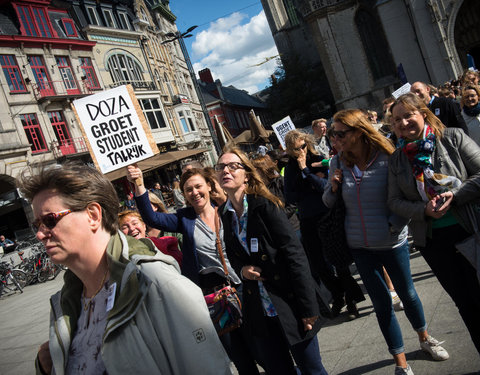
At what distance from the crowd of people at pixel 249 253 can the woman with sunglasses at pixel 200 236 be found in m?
0.01

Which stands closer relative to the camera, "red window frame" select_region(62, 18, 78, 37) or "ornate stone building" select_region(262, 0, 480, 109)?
"ornate stone building" select_region(262, 0, 480, 109)

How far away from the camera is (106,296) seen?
5.61ft

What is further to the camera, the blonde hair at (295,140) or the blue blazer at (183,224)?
the blonde hair at (295,140)

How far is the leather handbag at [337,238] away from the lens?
332 centimetres

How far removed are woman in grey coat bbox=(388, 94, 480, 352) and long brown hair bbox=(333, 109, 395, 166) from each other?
0.70ft

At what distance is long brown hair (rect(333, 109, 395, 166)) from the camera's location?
3.18 metres

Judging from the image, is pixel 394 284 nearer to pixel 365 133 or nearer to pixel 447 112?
pixel 365 133

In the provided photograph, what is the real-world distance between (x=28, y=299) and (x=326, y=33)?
2662cm

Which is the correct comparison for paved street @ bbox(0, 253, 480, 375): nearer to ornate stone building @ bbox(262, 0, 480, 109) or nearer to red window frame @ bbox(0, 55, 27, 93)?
ornate stone building @ bbox(262, 0, 480, 109)

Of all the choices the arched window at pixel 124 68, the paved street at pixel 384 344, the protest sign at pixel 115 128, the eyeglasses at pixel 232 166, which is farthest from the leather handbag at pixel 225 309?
the arched window at pixel 124 68

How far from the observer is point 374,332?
4012 mm

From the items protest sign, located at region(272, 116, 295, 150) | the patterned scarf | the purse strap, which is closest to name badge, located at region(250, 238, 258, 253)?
the purse strap

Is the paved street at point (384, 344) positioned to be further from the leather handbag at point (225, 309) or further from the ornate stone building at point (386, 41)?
the ornate stone building at point (386, 41)

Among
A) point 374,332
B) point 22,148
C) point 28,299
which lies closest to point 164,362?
point 374,332
